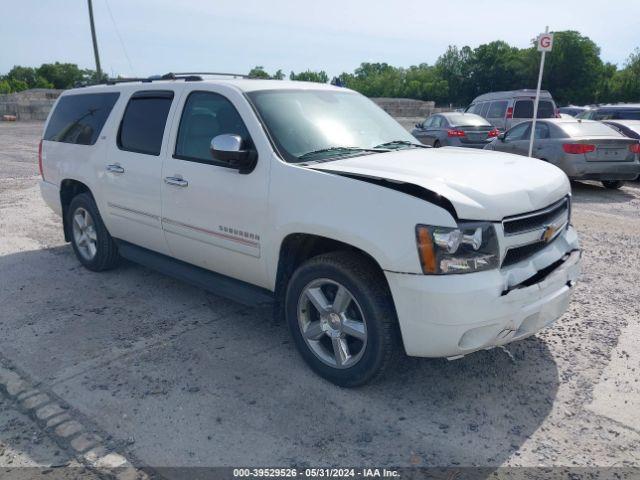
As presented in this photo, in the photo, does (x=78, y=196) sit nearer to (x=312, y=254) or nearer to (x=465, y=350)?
(x=312, y=254)

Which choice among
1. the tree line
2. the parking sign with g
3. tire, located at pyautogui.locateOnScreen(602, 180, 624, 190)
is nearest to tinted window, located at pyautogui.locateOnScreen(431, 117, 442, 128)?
the parking sign with g

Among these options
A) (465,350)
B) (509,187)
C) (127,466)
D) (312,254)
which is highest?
(509,187)

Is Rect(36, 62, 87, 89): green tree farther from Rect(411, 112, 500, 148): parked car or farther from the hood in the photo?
the hood

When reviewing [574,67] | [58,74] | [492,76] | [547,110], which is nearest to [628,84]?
[574,67]

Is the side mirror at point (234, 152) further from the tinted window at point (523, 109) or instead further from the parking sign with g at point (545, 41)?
the tinted window at point (523, 109)

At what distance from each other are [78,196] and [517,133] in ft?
A: 31.3

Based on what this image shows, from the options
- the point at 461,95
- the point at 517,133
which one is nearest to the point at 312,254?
the point at 517,133

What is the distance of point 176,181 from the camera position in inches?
170

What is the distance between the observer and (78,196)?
574 cm

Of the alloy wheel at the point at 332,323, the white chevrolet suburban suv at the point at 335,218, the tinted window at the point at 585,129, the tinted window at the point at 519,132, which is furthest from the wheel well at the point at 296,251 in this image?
the tinted window at the point at 519,132

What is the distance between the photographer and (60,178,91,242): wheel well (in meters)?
5.84

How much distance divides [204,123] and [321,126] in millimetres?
954

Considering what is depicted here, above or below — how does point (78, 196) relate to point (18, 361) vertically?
above

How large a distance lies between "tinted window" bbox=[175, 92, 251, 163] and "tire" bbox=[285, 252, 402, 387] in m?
1.24
